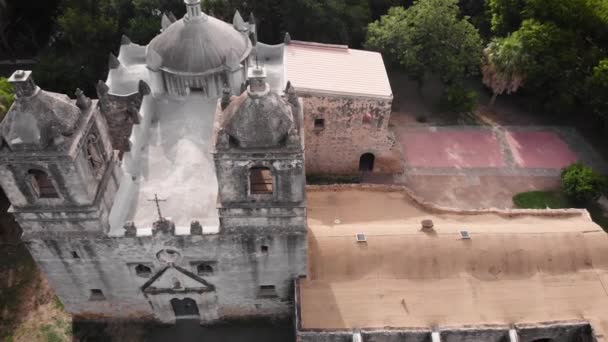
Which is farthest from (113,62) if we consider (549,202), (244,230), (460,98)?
(549,202)

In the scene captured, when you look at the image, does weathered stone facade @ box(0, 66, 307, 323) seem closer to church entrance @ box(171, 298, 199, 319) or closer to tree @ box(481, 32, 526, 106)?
church entrance @ box(171, 298, 199, 319)

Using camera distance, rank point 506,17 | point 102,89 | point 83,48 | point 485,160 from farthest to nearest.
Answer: point 506,17 → point 83,48 → point 485,160 → point 102,89

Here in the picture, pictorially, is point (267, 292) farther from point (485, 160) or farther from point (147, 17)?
point (147, 17)

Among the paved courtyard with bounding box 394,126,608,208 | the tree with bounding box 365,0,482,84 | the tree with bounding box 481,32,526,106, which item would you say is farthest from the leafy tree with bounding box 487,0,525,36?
the paved courtyard with bounding box 394,126,608,208

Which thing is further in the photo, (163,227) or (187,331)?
(187,331)

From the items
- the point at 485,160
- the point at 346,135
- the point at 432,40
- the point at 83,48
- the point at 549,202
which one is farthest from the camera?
the point at 83,48

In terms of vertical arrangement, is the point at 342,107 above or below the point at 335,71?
below

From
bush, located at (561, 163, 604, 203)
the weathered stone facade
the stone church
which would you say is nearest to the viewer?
the weathered stone facade

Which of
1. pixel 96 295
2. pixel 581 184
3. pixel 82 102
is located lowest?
pixel 96 295
